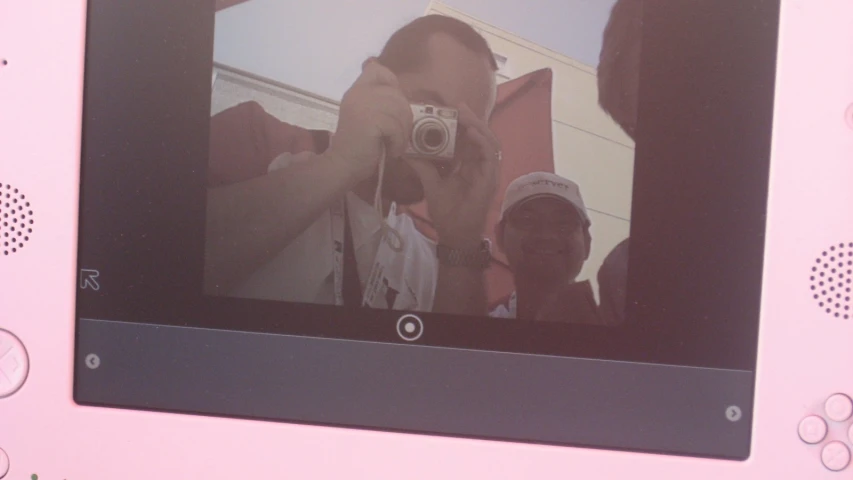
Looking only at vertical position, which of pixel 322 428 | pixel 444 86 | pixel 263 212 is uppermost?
pixel 444 86

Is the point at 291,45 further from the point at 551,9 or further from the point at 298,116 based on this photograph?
the point at 551,9

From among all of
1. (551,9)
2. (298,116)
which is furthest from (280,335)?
(551,9)

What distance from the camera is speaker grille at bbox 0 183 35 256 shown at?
0.63 metres

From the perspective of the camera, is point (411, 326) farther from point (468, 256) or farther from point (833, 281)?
point (833, 281)

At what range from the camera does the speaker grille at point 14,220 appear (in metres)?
0.63

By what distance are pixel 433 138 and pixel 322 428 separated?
31 cm

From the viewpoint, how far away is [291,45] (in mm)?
611

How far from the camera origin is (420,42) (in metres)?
0.60

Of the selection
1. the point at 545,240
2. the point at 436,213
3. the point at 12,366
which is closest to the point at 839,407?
the point at 545,240

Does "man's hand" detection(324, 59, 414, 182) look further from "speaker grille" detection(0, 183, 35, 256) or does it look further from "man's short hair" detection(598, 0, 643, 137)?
Answer: "speaker grille" detection(0, 183, 35, 256)

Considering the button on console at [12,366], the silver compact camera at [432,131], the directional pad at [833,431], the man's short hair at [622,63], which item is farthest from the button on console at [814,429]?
the button on console at [12,366]

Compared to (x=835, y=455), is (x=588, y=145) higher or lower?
higher

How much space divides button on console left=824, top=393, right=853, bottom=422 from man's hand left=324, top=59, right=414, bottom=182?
0.47 meters

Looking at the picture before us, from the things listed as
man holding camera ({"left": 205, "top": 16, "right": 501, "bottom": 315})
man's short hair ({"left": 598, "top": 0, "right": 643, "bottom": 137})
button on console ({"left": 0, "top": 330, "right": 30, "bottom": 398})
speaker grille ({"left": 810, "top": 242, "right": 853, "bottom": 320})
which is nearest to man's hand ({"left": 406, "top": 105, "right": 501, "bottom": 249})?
man holding camera ({"left": 205, "top": 16, "right": 501, "bottom": 315})
